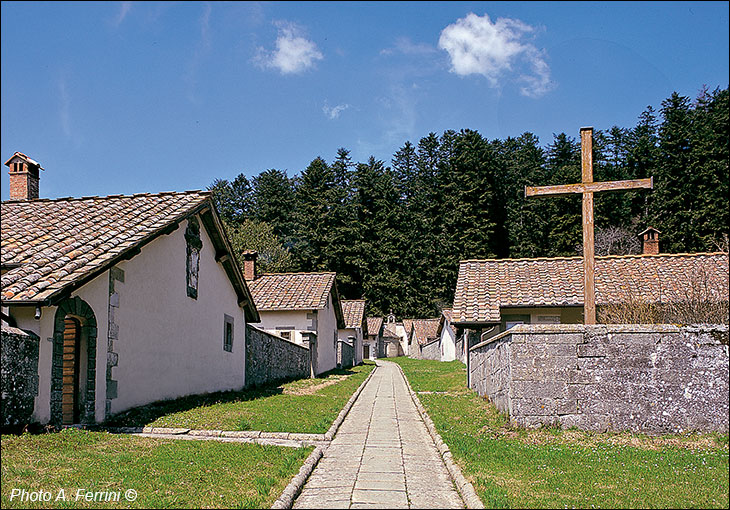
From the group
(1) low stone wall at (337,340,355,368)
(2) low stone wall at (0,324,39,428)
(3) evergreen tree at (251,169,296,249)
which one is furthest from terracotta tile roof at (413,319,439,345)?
(2) low stone wall at (0,324,39,428)

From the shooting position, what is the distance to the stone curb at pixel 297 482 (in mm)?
5543

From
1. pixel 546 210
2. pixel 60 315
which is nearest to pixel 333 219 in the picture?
pixel 546 210

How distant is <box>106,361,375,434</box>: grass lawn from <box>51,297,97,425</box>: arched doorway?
1.81 feet

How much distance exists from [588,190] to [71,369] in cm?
939

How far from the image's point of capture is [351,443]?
9.16m

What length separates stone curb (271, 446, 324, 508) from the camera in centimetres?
554

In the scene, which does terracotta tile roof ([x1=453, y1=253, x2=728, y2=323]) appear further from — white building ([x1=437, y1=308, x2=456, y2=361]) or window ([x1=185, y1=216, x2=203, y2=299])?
white building ([x1=437, y1=308, x2=456, y2=361])

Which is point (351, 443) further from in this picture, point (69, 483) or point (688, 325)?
point (688, 325)

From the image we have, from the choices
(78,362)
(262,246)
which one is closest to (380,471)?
(78,362)

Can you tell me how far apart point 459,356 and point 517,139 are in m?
41.2

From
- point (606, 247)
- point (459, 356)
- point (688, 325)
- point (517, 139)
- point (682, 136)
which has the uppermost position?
point (517, 139)

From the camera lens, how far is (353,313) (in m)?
42.8

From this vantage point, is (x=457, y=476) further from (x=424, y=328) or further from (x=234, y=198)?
(x=234, y=198)

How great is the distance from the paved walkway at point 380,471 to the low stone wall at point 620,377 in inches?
74.2
